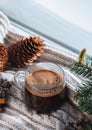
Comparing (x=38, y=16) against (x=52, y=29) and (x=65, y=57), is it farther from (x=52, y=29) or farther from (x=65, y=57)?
(x=65, y=57)

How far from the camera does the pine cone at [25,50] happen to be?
82 cm

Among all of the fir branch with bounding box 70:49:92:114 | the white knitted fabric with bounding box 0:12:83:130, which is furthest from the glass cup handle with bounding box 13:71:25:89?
the fir branch with bounding box 70:49:92:114

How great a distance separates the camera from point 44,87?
73 centimetres

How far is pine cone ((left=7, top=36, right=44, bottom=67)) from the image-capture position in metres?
0.82

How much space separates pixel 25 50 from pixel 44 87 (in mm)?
131

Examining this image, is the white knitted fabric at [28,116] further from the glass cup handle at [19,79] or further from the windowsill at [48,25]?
the windowsill at [48,25]

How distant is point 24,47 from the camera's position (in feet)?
2.71

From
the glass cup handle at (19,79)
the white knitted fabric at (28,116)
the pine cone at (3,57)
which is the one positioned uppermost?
the pine cone at (3,57)

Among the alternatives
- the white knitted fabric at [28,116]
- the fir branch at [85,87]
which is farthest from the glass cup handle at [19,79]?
the fir branch at [85,87]

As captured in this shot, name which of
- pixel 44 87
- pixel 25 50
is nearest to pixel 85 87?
pixel 44 87

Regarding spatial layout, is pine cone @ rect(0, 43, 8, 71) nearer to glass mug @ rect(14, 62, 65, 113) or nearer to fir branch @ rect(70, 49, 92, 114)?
glass mug @ rect(14, 62, 65, 113)

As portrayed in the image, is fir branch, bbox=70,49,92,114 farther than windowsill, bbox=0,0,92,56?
No

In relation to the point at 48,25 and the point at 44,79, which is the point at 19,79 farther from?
the point at 48,25

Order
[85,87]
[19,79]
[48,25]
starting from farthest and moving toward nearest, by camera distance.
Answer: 1. [48,25]
2. [19,79]
3. [85,87]
